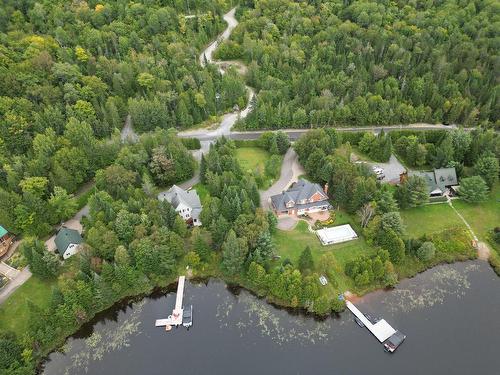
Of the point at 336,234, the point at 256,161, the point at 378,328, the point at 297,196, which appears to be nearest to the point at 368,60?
the point at 256,161

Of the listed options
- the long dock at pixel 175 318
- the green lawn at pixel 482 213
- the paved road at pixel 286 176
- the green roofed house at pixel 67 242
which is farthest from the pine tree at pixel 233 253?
the green lawn at pixel 482 213

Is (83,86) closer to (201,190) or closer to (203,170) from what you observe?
(203,170)

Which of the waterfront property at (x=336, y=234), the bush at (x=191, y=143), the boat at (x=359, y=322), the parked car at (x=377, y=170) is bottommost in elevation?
the boat at (x=359, y=322)

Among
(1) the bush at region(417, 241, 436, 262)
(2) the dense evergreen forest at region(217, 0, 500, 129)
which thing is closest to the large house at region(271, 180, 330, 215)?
(1) the bush at region(417, 241, 436, 262)

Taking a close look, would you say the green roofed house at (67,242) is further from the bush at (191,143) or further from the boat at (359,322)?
the boat at (359,322)

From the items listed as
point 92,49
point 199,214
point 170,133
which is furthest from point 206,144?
point 92,49

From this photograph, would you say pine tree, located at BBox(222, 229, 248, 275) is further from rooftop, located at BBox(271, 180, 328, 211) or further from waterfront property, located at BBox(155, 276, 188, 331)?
rooftop, located at BBox(271, 180, 328, 211)
